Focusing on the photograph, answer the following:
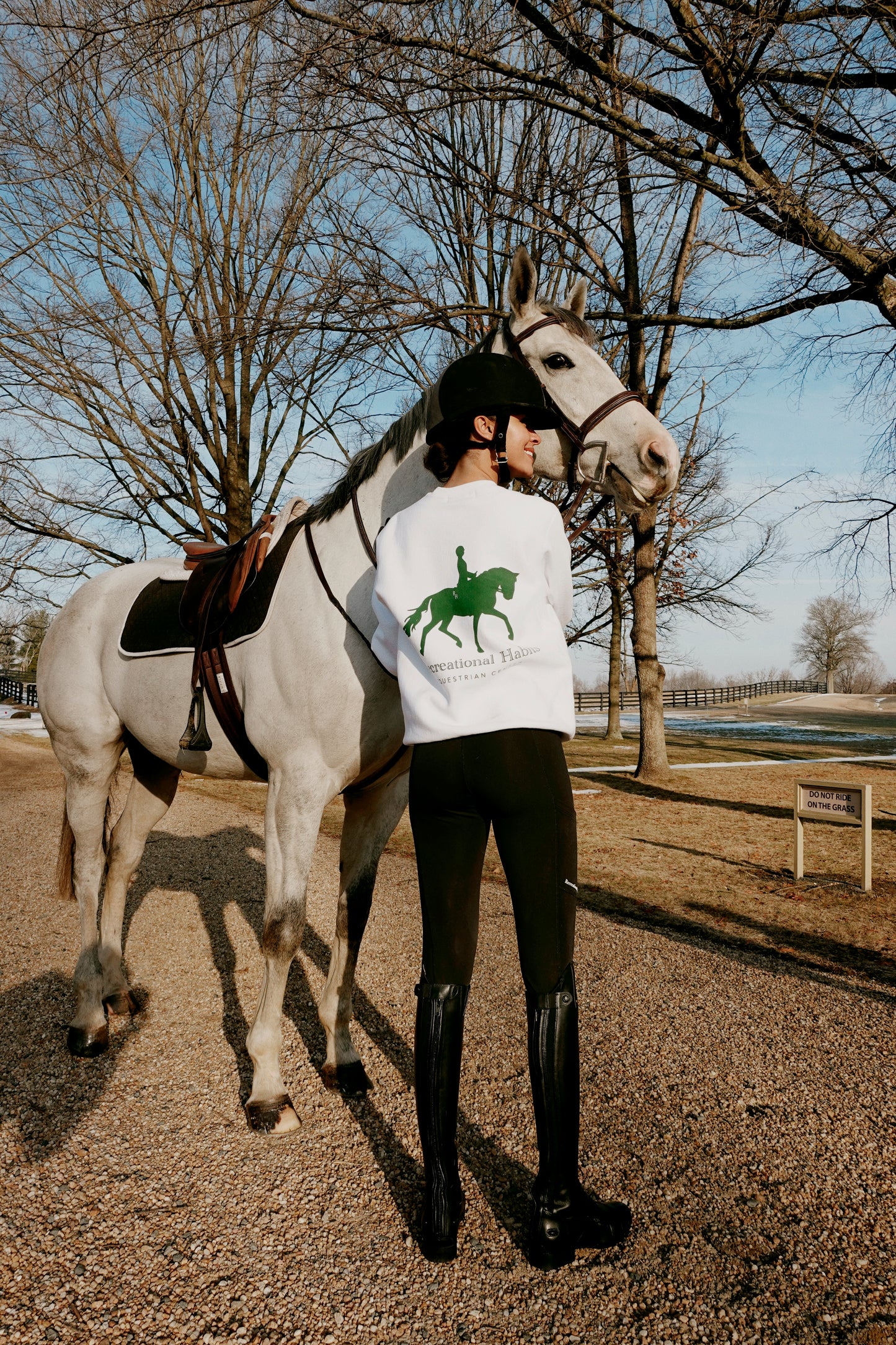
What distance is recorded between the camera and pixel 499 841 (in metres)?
2.04

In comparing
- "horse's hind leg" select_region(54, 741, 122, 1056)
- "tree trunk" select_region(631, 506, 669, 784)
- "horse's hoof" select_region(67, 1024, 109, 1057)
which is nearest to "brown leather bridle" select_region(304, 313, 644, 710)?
"horse's hind leg" select_region(54, 741, 122, 1056)

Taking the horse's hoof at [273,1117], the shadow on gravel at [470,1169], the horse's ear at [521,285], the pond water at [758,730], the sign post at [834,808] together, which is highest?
the horse's ear at [521,285]

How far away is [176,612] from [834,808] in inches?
229

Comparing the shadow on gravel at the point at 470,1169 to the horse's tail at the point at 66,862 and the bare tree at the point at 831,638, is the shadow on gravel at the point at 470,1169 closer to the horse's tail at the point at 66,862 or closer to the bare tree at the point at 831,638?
the horse's tail at the point at 66,862

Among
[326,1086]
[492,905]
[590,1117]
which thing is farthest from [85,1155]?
[492,905]

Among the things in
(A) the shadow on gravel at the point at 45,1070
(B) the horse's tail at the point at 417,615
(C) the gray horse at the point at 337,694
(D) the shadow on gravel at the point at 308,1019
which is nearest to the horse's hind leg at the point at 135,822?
(A) the shadow on gravel at the point at 45,1070

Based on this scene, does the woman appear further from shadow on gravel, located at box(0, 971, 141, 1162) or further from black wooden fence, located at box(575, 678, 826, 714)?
black wooden fence, located at box(575, 678, 826, 714)

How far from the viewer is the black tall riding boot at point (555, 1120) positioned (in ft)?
6.62

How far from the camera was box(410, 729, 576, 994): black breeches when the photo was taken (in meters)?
2.01

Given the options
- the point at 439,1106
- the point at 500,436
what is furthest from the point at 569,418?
the point at 439,1106

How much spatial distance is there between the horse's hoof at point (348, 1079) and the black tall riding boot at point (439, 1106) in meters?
1.05

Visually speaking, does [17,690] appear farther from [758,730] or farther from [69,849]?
[69,849]

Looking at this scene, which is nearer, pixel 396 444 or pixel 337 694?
pixel 337 694

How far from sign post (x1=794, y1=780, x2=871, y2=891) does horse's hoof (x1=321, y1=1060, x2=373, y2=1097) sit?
16.2ft
